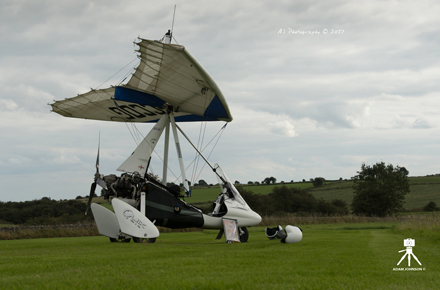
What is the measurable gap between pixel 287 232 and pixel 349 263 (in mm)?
6028

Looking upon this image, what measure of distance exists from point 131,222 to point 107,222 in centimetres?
183

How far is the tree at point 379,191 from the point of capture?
2088 inches

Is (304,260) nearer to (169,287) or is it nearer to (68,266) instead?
(169,287)

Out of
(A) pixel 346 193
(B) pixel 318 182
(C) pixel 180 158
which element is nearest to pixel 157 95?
(C) pixel 180 158

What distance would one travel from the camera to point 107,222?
14953mm

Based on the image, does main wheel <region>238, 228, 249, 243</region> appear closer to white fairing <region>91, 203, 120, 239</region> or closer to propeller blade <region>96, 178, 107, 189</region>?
white fairing <region>91, 203, 120, 239</region>

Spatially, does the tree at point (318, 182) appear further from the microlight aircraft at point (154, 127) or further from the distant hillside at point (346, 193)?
the microlight aircraft at point (154, 127)

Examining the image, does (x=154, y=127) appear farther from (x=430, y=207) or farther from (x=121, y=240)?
(x=430, y=207)

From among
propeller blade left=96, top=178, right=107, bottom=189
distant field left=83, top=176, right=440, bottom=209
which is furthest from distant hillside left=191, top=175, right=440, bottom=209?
propeller blade left=96, top=178, right=107, bottom=189

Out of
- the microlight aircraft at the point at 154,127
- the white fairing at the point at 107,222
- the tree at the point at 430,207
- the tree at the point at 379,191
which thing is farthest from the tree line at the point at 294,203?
the white fairing at the point at 107,222

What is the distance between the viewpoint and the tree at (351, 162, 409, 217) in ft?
174

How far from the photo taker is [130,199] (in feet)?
50.5

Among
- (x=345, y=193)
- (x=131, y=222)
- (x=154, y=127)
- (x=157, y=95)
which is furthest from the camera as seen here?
(x=345, y=193)

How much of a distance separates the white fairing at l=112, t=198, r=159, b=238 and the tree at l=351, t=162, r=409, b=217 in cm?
4528
